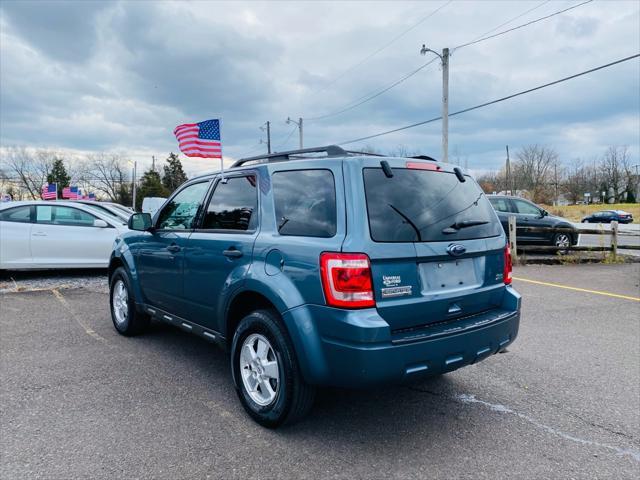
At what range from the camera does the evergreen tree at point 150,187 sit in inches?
3135

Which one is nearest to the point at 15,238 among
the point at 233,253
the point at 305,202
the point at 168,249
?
the point at 168,249

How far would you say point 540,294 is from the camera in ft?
26.1

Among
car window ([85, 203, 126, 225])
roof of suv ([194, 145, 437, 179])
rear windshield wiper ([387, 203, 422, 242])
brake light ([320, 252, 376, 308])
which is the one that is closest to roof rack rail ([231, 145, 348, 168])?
roof of suv ([194, 145, 437, 179])

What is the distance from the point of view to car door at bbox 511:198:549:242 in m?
13.2

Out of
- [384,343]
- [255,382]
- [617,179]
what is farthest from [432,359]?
[617,179]

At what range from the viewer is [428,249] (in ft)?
9.58

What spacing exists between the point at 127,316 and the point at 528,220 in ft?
39.2

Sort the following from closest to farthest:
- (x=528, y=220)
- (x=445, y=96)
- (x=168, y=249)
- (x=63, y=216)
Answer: (x=168, y=249) < (x=63, y=216) < (x=528, y=220) < (x=445, y=96)

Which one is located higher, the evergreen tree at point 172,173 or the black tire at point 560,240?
the evergreen tree at point 172,173

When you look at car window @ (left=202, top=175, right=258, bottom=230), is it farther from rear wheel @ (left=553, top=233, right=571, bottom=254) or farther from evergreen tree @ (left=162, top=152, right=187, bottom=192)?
evergreen tree @ (left=162, top=152, right=187, bottom=192)

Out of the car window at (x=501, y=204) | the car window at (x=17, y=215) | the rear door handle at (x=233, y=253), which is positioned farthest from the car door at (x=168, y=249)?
the car window at (x=501, y=204)

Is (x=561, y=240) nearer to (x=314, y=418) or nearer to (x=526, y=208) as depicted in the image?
(x=526, y=208)

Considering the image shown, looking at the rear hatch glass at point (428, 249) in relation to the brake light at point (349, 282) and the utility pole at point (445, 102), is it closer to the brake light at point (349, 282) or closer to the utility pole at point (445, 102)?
the brake light at point (349, 282)

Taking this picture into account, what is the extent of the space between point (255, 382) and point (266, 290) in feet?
2.37
